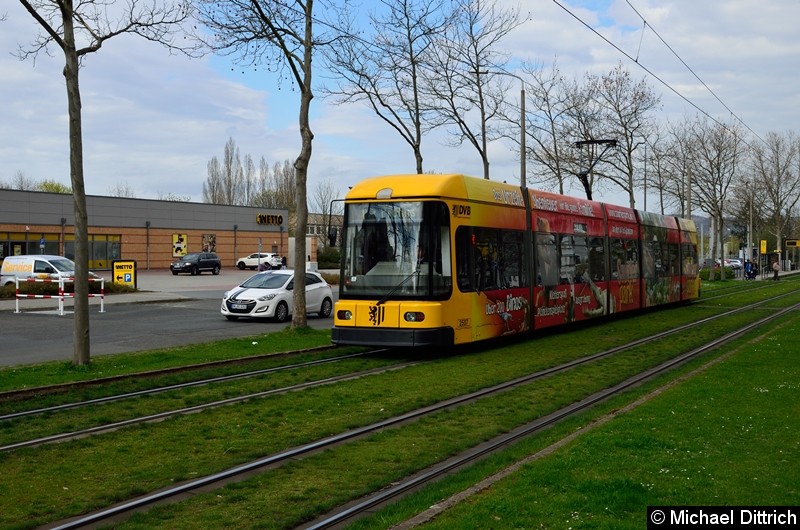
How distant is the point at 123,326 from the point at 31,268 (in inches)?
589

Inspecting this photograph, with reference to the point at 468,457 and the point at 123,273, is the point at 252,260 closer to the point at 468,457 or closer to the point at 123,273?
the point at 123,273

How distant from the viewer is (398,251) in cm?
1620

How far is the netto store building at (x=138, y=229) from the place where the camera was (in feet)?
195

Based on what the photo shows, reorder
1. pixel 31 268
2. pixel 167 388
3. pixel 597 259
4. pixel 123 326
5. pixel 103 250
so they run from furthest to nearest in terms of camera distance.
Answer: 1. pixel 103 250
2. pixel 31 268
3. pixel 597 259
4. pixel 123 326
5. pixel 167 388

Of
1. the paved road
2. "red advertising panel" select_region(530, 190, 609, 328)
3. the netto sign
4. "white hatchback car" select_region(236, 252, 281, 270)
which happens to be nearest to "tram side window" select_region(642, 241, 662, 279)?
"red advertising panel" select_region(530, 190, 609, 328)

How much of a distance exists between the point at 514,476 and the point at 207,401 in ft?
18.5

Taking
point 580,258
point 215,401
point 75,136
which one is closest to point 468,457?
point 215,401

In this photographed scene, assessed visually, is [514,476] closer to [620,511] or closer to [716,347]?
[620,511]

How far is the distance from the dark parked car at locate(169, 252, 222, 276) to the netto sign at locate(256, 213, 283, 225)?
14138 millimetres

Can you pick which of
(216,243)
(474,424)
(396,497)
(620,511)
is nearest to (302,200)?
(474,424)

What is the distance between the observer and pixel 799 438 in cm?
808

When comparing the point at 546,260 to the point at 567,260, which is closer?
the point at 546,260

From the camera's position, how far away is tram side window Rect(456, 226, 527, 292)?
16641 millimetres

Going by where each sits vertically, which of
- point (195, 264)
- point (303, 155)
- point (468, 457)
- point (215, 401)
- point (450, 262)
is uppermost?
point (303, 155)
